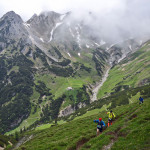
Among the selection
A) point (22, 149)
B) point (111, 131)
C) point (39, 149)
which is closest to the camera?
point (111, 131)

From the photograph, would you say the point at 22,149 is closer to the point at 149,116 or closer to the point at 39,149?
the point at 39,149

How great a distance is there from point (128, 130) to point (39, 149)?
780 inches

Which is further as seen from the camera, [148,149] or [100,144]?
[100,144]

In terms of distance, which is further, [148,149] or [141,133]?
[141,133]

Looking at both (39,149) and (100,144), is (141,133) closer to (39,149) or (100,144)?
(100,144)

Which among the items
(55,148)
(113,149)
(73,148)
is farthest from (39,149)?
(113,149)

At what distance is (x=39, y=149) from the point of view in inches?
1272

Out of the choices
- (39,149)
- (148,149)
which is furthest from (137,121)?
(39,149)

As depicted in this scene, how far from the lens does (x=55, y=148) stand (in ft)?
99.0

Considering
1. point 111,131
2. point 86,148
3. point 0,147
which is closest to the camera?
point 86,148

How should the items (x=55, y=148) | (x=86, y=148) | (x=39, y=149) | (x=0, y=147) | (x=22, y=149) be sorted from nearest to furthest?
(x=86, y=148), (x=55, y=148), (x=39, y=149), (x=22, y=149), (x=0, y=147)

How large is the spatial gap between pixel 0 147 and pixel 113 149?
265 feet

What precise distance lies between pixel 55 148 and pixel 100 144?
1140cm

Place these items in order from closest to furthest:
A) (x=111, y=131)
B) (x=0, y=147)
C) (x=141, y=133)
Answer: (x=141, y=133) → (x=111, y=131) → (x=0, y=147)
